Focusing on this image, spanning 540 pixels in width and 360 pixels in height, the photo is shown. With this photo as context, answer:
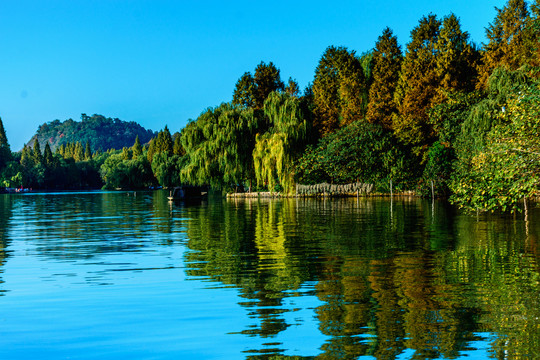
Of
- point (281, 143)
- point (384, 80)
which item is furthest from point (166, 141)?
point (281, 143)

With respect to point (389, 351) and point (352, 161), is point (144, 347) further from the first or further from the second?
point (352, 161)

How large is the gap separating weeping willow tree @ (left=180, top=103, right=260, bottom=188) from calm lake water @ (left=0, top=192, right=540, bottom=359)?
3946 cm

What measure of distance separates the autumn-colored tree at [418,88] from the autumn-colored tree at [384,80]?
7.85ft

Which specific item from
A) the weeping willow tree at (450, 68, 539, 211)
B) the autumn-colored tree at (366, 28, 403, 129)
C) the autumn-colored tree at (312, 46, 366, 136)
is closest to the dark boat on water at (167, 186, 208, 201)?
the autumn-colored tree at (312, 46, 366, 136)

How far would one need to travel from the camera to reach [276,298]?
11969 mm

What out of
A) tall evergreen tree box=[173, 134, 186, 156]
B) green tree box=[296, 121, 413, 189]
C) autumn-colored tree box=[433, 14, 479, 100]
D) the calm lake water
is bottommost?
the calm lake water

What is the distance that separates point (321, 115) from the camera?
74.4m

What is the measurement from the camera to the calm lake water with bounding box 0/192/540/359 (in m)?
8.62

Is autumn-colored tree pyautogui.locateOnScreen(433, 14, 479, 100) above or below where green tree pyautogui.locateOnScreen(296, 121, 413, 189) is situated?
above

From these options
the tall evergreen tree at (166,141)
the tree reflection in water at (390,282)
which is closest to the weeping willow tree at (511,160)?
the tree reflection in water at (390,282)

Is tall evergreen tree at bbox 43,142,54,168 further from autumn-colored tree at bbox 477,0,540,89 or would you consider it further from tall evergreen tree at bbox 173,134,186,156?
autumn-colored tree at bbox 477,0,540,89

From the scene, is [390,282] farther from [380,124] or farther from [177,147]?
[177,147]

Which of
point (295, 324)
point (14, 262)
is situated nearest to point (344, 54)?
point (14, 262)

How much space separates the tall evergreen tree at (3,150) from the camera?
6905 inches
